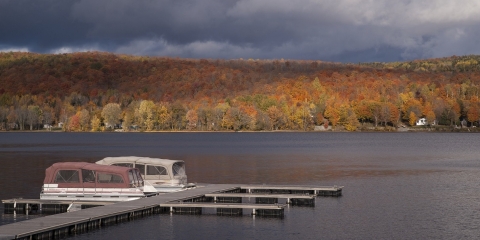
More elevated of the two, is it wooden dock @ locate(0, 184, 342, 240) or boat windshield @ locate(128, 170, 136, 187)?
boat windshield @ locate(128, 170, 136, 187)

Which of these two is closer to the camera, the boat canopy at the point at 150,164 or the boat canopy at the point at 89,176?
the boat canopy at the point at 89,176

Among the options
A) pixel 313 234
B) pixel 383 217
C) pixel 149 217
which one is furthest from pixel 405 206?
pixel 149 217

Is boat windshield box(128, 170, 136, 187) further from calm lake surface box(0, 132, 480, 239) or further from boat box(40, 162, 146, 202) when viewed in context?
calm lake surface box(0, 132, 480, 239)

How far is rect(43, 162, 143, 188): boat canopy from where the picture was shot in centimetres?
3497

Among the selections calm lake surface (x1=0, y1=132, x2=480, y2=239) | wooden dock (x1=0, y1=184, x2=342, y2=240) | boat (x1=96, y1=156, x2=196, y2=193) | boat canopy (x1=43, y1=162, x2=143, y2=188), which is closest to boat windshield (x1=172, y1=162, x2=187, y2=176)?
boat (x1=96, y1=156, x2=196, y2=193)

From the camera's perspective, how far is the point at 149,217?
32.2 metres

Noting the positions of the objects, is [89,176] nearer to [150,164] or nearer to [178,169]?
[150,164]

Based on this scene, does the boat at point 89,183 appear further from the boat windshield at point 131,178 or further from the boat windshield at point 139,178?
the boat windshield at point 139,178

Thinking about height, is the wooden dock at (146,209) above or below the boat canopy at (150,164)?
below

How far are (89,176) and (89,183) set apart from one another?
409mm

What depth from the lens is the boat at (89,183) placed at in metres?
34.8

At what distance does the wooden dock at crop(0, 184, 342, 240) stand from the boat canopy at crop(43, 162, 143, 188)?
52.6 inches

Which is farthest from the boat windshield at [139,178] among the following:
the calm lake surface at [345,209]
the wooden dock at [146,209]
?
the calm lake surface at [345,209]

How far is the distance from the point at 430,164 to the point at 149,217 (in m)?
45.7
